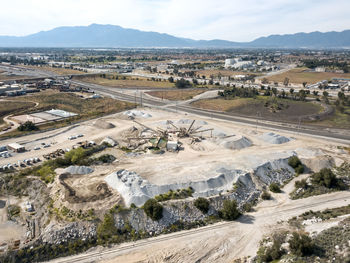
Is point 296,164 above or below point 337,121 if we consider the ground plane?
below

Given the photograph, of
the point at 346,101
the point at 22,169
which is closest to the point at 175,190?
the point at 22,169

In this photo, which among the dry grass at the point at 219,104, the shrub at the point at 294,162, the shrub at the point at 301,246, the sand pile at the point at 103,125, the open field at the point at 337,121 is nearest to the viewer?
the shrub at the point at 301,246

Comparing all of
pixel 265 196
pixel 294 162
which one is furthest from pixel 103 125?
pixel 294 162

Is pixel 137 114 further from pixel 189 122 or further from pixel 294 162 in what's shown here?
pixel 294 162

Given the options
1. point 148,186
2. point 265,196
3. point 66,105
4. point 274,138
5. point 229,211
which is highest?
point 66,105

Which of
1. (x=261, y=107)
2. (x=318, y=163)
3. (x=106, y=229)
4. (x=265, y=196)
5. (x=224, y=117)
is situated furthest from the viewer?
(x=261, y=107)

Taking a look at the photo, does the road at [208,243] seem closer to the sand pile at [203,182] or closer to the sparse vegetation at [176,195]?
the sparse vegetation at [176,195]

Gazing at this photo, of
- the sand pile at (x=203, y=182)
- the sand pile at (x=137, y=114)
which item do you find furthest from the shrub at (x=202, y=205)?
the sand pile at (x=137, y=114)

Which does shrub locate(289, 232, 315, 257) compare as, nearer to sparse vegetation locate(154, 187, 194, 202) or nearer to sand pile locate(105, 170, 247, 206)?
sand pile locate(105, 170, 247, 206)

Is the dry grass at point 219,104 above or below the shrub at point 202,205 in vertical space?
above
